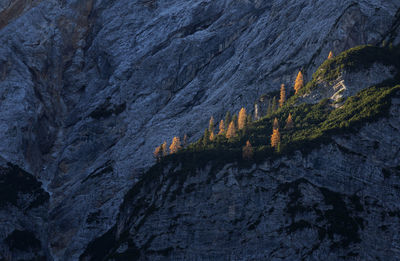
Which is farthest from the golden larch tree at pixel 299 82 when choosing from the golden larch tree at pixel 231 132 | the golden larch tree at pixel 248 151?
the golden larch tree at pixel 248 151

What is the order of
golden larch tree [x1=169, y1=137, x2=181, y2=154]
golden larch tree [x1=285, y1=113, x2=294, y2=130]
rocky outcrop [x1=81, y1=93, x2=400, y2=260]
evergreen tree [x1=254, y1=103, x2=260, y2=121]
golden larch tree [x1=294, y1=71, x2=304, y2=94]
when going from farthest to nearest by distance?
evergreen tree [x1=254, y1=103, x2=260, y2=121]
golden larch tree [x1=169, y1=137, x2=181, y2=154]
golden larch tree [x1=294, y1=71, x2=304, y2=94]
golden larch tree [x1=285, y1=113, x2=294, y2=130]
rocky outcrop [x1=81, y1=93, x2=400, y2=260]

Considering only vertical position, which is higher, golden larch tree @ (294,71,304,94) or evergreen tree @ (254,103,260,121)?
golden larch tree @ (294,71,304,94)

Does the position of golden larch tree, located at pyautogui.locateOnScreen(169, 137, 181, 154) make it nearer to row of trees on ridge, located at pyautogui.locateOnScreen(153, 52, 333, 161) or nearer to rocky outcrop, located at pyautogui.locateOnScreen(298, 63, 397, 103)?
row of trees on ridge, located at pyautogui.locateOnScreen(153, 52, 333, 161)

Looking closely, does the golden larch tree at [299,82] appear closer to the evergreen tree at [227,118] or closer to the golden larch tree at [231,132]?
the evergreen tree at [227,118]

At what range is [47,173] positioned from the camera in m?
140

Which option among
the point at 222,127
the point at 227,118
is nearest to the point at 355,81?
the point at 222,127

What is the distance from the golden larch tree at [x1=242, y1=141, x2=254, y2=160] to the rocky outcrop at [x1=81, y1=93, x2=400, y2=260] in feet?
9.51

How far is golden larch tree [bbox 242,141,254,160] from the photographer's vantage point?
8756cm

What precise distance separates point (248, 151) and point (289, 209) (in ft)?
46.2

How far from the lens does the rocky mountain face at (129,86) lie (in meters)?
110

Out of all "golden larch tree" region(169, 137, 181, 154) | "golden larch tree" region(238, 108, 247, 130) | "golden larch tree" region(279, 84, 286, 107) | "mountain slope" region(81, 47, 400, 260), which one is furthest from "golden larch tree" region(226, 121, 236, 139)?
"golden larch tree" region(169, 137, 181, 154)

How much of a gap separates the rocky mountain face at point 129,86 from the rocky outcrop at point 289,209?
15.5 inches

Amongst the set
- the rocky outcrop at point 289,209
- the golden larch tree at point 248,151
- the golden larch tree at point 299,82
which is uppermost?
the golden larch tree at point 299,82

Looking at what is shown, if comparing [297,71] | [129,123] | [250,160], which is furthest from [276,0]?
[250,160]
